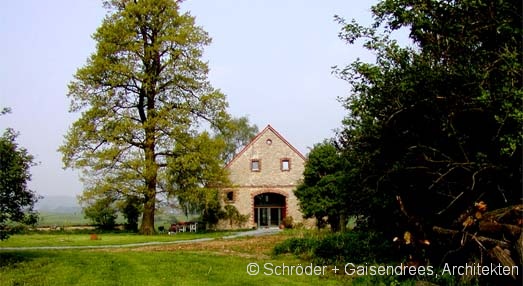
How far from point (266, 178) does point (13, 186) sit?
3179 centimetres

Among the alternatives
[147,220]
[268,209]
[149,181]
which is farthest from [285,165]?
[149,181]

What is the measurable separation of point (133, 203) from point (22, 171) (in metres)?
20.4

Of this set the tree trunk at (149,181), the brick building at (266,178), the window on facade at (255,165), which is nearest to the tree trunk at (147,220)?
the tree trunk at (149,181)

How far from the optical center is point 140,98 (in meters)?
32.8

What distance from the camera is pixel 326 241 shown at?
45.6 ft

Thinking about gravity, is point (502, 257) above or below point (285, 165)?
below

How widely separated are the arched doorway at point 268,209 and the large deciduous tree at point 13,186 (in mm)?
31304

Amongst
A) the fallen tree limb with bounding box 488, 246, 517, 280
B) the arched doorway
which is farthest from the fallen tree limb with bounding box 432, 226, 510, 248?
the arched doorway

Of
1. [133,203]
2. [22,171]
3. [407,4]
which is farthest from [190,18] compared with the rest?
[407,4]

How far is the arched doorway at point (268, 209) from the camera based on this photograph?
43.6 meters

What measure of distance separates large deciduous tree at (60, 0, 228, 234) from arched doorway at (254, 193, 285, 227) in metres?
12.9

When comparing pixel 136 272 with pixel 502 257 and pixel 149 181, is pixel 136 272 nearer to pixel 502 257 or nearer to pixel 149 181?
pixel 502 257

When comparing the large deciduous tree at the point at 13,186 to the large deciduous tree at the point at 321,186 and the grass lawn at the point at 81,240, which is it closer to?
the grass lawn at the point at 81,240

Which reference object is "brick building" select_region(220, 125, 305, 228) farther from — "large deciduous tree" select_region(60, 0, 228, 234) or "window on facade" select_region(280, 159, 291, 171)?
"large deciduous tree" select_region(60, 0, 228, 234)
